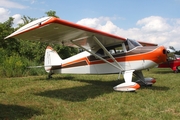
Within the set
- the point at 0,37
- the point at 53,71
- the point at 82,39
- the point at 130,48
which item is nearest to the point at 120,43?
the point at 130,48

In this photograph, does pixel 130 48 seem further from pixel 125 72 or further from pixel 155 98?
pixel 155 98

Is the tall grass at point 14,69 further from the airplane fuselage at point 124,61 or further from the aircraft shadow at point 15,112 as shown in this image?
the aircraft shadow at point 15,112

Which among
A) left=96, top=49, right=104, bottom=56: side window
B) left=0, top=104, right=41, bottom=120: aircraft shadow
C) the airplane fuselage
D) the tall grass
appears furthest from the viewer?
the tall grass

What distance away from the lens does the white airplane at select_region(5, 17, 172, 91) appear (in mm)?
6227

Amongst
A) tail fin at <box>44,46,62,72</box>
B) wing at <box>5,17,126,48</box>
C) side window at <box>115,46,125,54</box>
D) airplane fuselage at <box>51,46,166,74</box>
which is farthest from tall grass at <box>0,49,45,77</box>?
side window at <box>115,46,125,54</box>

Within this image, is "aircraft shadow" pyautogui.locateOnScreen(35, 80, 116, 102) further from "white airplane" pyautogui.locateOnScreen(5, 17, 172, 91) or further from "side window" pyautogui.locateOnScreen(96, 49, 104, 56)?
"side window" pyautogui.locateOnScreen(96, 49, 104, 56)

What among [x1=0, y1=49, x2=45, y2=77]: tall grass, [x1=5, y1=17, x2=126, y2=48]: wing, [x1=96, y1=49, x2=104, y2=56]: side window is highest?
[x1=5, y1=17, x2=126, y2=48]: wing

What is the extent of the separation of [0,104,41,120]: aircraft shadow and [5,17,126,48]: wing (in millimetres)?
2194

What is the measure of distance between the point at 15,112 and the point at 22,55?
17.4m

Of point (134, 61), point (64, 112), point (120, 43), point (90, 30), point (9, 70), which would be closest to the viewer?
point (64, 112)

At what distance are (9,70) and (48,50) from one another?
9.68 ft

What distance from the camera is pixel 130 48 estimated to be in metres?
7.86

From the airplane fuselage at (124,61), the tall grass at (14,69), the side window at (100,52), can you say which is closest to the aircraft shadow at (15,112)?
the airplane fuselage at (124,61)

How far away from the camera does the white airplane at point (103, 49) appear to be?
20.4 ft
